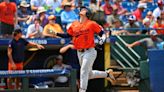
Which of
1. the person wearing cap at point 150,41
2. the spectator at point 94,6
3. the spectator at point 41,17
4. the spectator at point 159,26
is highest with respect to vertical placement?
the spectator at point 94,6

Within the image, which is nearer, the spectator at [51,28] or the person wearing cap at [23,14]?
the spectator at [51,28]

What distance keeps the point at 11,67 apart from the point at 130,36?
4.40 m

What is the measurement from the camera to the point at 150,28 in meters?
13.2

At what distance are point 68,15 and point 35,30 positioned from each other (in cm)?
150

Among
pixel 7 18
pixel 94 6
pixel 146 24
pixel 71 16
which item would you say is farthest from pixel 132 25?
pixel 7 18

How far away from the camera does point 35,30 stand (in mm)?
12000

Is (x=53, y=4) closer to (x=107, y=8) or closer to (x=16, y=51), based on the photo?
(x=107, y=8)

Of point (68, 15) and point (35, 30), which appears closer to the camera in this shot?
point (35, 30)

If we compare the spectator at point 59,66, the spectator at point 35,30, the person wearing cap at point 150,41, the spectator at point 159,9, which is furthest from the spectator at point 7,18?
the spectator at point 159,9

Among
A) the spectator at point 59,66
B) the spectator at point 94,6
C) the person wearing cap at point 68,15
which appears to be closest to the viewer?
the spectator at point 59,66

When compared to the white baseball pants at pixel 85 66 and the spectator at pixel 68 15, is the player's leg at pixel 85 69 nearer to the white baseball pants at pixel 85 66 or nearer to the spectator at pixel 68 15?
the white baseball pants at pixel 85 66

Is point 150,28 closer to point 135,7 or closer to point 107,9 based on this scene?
point 107,9

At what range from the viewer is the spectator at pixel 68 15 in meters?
13.1

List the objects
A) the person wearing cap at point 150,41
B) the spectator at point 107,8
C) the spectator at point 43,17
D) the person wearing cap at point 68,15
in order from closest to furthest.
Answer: the spectator at point 43,17
the person wearing cap at point 68,15
the person wearing cap at point 150,41
the spectator at point 107,8
